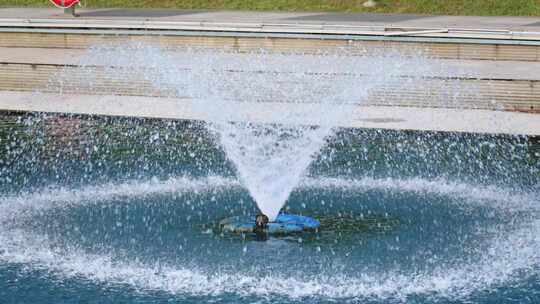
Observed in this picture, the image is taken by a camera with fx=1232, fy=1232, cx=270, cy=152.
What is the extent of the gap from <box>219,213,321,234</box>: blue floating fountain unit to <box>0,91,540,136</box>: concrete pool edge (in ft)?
15.9

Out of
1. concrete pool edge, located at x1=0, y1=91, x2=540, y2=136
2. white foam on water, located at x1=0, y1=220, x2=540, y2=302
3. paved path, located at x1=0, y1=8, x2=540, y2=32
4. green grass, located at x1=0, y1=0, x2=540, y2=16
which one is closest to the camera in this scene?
white foam on water, located at x1=0, y1=220, x2=540, y2=302

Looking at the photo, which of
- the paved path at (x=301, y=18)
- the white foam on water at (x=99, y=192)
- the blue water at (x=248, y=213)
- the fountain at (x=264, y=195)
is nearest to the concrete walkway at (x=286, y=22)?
the paved path at (x=301, y=18)

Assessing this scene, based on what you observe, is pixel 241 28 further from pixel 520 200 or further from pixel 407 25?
pixel 520 200

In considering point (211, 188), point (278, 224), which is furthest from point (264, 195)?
point (211, 188)

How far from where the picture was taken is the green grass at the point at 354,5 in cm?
2467

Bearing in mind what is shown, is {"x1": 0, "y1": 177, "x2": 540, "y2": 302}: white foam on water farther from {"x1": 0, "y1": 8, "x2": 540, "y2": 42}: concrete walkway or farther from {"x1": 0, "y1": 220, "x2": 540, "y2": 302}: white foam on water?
{"x1": 0, "y1": 8, "x2": 540, "y2": 42}: concrete walkway

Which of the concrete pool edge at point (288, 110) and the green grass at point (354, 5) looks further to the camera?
the green grass at point (354, 5)

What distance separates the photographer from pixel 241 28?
20969mm

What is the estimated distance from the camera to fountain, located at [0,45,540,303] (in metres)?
9.97

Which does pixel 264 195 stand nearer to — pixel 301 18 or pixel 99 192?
pixel 99 192

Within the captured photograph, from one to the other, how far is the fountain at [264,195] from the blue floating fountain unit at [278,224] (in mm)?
133

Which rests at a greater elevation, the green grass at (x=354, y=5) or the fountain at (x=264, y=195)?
the green grass at (x=354, y=5)

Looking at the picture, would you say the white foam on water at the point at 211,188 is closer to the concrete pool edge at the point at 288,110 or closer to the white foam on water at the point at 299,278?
the white foam on water at the point at 299,278

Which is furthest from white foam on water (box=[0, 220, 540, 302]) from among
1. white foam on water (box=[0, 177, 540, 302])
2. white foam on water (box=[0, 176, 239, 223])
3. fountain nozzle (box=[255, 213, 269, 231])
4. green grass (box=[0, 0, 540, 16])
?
green grass (box=[0, 0, 540, 16])
